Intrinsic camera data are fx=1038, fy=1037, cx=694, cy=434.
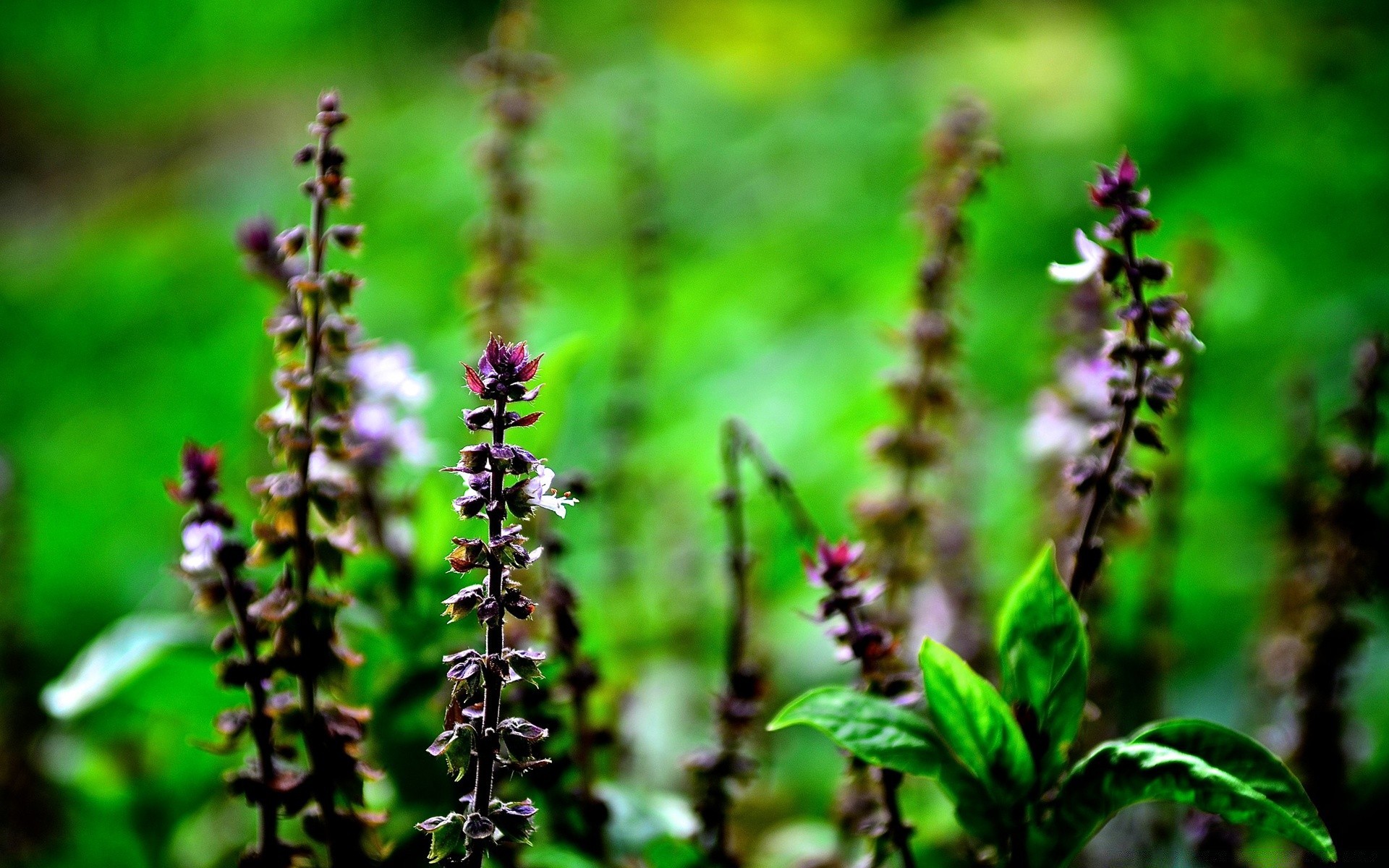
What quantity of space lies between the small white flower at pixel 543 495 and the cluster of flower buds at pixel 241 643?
18 cm

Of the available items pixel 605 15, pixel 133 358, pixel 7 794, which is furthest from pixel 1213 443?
pixel 605 15

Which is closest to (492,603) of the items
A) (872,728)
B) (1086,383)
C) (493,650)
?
(493,650)

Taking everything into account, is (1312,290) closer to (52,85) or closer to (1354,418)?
(1354,418)

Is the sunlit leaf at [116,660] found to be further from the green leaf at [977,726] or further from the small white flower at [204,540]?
the green leaf at [977,726]

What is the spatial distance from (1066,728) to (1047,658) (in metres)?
0.05

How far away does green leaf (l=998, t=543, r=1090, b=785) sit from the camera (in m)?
0.61

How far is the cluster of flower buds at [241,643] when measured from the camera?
0.57 meters

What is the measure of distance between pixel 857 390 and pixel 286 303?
149 cm

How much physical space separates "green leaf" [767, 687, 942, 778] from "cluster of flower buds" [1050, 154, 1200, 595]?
15 cm

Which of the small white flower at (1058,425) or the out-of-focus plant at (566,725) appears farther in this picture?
the small white flower at (1058,425)

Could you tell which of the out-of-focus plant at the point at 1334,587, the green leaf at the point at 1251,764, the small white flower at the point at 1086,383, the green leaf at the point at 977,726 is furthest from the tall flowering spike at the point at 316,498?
the out-of-focus plant at the point at 1334,587

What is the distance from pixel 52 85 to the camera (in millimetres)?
5434

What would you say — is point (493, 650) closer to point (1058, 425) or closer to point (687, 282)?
point (1058, 425)

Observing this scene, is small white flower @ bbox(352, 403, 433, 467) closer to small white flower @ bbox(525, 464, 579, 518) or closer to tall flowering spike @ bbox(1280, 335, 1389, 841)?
small white flower @ bbox(525, 464, 579, 518)
